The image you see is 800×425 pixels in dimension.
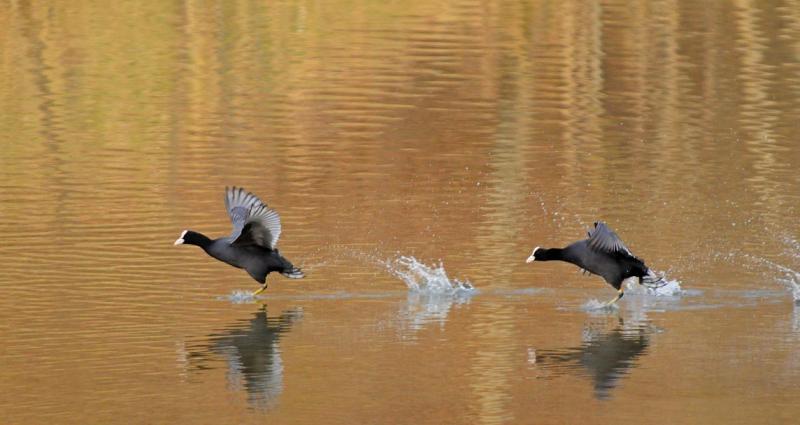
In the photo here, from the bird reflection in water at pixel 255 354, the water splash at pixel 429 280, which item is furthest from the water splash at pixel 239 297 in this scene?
the water splash at pixel 429 280

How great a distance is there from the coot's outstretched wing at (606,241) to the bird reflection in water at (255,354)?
2.58m

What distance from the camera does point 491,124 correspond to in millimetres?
26781

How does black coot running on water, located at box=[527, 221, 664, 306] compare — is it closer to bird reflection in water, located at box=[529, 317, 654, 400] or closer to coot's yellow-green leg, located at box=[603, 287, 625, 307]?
coot's yellow-green leg, located at box=[603, 287, 625, 307]

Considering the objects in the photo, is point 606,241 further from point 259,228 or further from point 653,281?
point 259,228

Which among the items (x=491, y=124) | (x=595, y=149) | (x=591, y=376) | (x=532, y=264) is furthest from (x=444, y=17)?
(x=591, y=376)

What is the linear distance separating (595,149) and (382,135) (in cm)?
330

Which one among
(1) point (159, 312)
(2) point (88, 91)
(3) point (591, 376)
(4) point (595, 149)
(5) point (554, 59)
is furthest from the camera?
(5) point (554, 59)

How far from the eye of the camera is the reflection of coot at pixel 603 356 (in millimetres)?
12500

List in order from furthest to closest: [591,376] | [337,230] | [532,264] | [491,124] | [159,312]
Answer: [491,124] < [337,230] < [532,264] < [159,312] < [591,376]

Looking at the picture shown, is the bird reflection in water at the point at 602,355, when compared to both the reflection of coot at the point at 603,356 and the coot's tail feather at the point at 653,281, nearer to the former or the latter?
the reflection of coot at the point at 603,356

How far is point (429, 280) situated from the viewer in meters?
16.0

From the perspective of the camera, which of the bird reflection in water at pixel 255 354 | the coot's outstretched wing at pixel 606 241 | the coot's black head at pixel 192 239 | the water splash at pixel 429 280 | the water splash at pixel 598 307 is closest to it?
the bird reflection in water at pixel 255 354

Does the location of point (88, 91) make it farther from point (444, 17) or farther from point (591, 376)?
point (591, 376)

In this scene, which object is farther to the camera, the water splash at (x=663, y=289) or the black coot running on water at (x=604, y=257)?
the water splash at (x=663, y=289)
